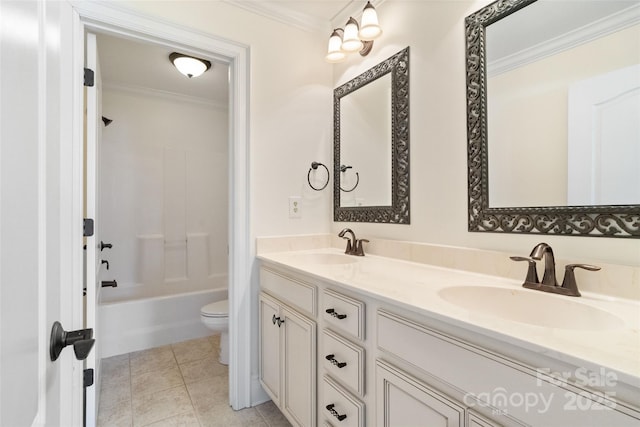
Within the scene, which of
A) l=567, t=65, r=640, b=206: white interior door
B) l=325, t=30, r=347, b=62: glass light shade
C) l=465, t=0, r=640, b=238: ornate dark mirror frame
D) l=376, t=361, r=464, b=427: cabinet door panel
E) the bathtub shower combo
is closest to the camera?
l=376, t=361, r=464, b=427: cabinet door panel

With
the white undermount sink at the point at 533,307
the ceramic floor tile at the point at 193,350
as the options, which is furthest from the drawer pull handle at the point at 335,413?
the ceramic floor tile at the point at 193,350

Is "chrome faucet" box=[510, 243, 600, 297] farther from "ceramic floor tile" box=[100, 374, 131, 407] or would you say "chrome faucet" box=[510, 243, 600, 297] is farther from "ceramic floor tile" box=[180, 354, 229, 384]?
"ceramic floor tile" box=[100, 374, 131, 407]

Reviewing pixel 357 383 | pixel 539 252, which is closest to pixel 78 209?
pixel 357 383

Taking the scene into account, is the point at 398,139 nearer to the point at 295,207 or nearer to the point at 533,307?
the point at 295,207

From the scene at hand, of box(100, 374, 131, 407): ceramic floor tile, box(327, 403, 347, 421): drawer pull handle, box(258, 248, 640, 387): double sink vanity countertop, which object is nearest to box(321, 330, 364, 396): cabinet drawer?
box(327, 403, 347, 421): drawer pull handle

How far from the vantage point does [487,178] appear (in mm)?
1228

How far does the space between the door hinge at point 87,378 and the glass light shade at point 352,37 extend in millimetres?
2159

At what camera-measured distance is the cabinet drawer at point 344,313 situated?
102 centimetres

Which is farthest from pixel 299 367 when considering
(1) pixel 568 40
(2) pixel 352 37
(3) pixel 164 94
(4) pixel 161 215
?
(3) pixel 164 94

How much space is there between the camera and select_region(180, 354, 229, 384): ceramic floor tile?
2.04m

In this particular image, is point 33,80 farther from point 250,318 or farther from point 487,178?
point 250,318

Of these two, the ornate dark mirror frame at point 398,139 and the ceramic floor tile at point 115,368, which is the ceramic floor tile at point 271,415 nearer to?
the ceramic floor tile at point 115,368

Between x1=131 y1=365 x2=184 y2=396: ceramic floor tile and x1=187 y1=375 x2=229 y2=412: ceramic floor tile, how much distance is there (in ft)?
0.43

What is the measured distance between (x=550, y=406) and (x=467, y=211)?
2.78 ft
